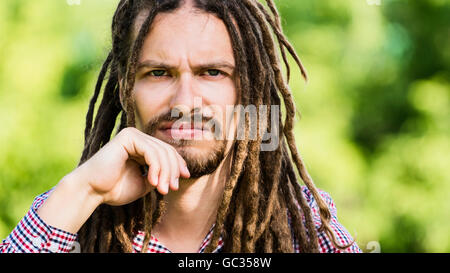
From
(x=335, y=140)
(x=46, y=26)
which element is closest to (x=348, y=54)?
(x=335, y=140)

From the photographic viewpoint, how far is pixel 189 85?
7.14 ft

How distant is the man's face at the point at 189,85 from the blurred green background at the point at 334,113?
A: 133 inches

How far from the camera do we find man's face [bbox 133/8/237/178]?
7.13 feet

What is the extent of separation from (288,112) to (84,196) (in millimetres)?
894

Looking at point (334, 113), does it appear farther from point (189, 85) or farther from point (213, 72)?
point (189, 85)

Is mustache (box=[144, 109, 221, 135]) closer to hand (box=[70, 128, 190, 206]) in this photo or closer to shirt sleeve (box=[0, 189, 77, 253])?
hand (box=[70, 128, 190, 206])

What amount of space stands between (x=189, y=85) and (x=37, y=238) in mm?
801

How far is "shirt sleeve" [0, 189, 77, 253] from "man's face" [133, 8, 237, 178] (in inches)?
21.2

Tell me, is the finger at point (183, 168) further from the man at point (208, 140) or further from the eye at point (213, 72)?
the eye at point (213, 72)

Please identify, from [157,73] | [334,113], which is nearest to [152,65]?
[157,73]

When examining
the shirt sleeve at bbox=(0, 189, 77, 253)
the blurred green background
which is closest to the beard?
the shirt sleeve at bbox=(0, 189, 77, 253)

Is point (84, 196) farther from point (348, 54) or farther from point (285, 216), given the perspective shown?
point (348, 54)
